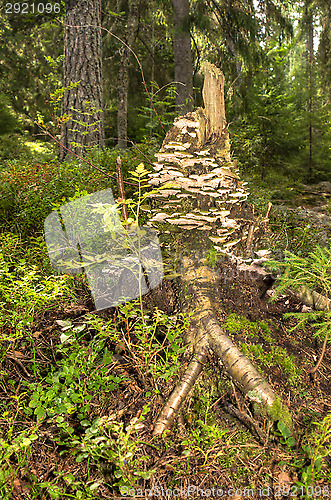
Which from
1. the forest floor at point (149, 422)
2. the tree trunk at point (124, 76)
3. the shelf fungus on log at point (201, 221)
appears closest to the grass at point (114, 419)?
the forest floor at point (149, 422)

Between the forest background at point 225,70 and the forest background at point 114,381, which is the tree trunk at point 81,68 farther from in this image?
the forest background at point 114,381

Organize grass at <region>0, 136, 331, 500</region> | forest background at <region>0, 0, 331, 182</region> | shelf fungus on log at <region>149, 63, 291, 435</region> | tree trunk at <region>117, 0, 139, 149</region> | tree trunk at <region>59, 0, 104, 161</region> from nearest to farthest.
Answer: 1. grass at <region>0, 136, 331, 500</region>
2. shelf fungus on log at <region>149, 63, 291, 435</region>
3. tree trunk at <region>59, 0, 104, 161</region>
4. forest background at <region>0, 0, 331, 182</region>
5. tree trunk at <region>117, 0, 139, 149</region>

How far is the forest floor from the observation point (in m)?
1.54

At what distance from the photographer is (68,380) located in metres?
1.81

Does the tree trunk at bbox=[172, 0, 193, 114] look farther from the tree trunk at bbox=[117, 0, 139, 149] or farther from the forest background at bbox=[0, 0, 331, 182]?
the tree trunk at bbox=[117, 0, 139, 149]

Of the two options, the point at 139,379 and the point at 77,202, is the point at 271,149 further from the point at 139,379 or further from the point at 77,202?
the point at 139,379

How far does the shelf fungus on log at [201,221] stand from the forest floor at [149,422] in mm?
112

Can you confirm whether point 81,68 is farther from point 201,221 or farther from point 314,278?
point 314,278

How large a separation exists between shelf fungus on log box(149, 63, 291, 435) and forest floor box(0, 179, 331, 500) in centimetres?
11

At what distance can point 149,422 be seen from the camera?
72.4 inches

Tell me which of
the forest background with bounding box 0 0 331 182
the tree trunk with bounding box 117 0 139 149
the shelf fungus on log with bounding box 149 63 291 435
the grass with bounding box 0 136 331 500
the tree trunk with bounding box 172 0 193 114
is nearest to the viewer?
the grass with bounding box 0 136 331 500

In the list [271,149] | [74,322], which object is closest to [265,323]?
[74,322]

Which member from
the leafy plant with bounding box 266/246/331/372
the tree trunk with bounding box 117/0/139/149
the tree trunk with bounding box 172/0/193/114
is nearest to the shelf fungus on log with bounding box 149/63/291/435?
the leafy plant with bounding box 266/246/331/372

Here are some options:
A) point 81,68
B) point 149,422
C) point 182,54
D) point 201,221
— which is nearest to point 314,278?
point 201,221
